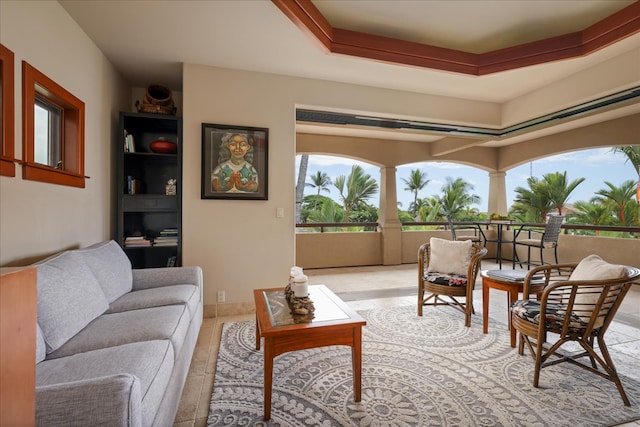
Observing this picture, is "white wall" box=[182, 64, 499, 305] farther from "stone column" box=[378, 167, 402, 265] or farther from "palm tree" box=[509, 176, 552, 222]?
"palm tree" box=[509, 176, 552, 222]

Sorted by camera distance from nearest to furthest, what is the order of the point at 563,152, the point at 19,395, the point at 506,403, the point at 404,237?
the point at 19,395, the point at 506,403, the point at 563,152, the point at 404,237

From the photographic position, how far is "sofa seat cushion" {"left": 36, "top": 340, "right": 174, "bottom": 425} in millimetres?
1166

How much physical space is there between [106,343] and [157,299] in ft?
2.08

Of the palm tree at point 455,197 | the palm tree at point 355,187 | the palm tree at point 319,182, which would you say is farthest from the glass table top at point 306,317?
the palm tree at point 455,197

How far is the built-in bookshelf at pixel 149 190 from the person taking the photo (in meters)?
3.11

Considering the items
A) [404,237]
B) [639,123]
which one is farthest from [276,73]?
[639,123]

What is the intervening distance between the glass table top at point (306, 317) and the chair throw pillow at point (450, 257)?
58.2 inches

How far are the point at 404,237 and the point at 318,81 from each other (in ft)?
13.5

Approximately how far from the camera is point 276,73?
3303 mm

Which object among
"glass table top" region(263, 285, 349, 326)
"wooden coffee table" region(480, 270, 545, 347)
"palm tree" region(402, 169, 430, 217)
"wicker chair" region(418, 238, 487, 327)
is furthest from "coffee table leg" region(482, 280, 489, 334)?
"palm tree" region(402, 169, 430, 217)

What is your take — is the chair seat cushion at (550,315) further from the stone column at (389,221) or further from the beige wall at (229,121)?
the stone column at (389,221)

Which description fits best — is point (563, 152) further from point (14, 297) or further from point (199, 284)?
point (14, 297)

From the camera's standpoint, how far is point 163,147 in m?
3.25

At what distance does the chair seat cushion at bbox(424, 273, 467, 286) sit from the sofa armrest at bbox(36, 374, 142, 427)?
271 cm
